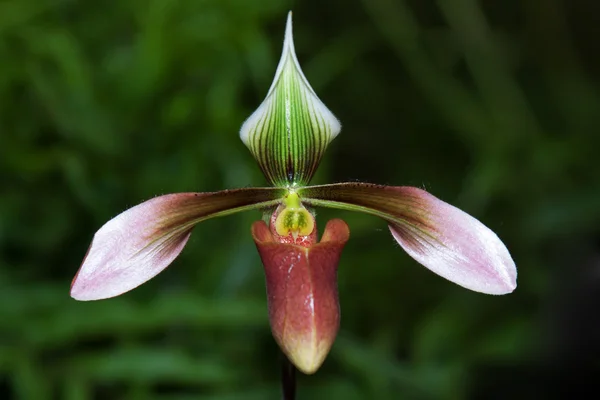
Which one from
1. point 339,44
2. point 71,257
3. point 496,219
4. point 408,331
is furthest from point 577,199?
point 71,257

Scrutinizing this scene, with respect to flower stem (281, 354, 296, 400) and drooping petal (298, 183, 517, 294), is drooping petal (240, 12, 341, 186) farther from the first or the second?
flower stem (281, 354, 296, 400)

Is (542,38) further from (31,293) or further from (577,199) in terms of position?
(31,293)

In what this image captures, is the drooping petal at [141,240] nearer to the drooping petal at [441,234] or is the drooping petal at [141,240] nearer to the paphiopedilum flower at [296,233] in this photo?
the paphiopedilum flower at [296,233]

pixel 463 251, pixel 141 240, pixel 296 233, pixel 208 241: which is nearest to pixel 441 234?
pixel 463 251

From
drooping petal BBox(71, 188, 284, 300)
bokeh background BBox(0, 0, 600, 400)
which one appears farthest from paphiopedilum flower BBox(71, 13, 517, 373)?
bokeh background BBox(0, 0, 600, 400)

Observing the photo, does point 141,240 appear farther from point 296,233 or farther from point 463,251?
point 463,251

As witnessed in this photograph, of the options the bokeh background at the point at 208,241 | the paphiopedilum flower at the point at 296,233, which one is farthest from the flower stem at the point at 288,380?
the bokeh background at the point at 208,241

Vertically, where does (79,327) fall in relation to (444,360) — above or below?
above
